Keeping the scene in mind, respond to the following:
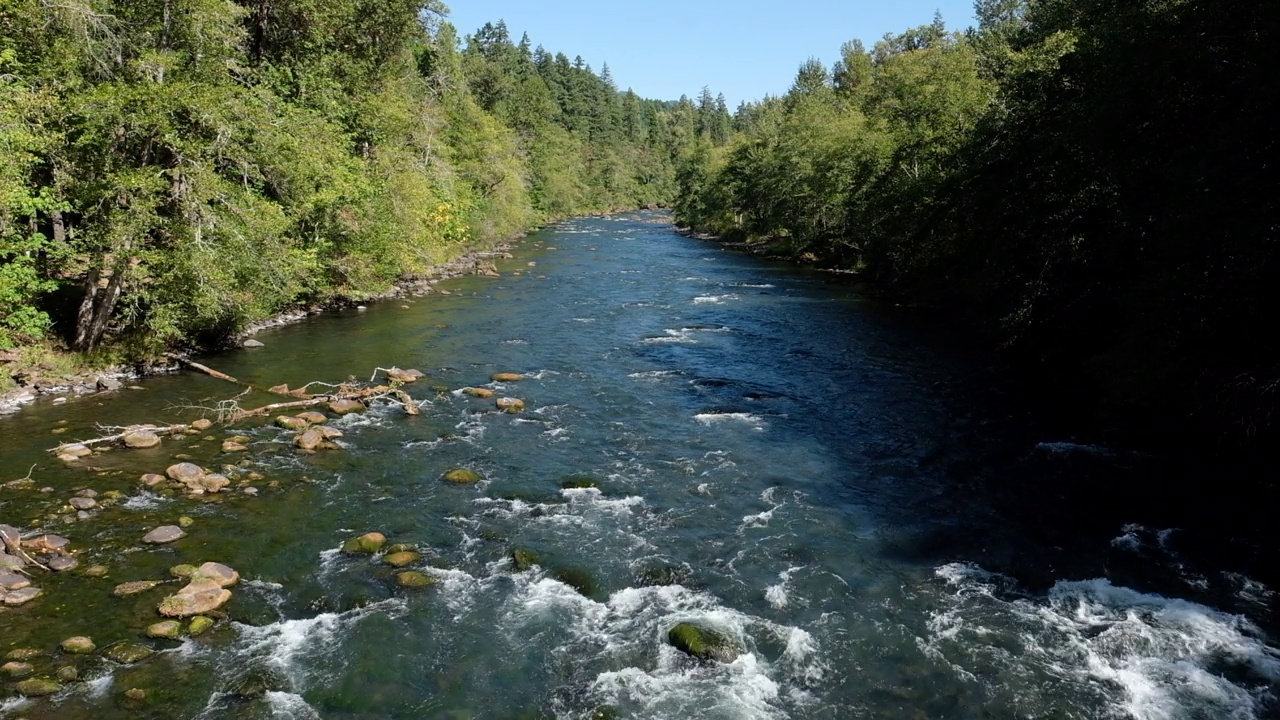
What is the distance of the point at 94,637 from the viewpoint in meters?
10.6

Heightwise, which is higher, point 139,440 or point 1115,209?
point 1115,209

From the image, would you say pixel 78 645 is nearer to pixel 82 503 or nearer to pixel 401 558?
pixel 401 558

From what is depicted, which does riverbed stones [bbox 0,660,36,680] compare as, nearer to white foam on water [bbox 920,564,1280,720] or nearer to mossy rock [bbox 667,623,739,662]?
mossy rock [bbox 667,623,739,662]

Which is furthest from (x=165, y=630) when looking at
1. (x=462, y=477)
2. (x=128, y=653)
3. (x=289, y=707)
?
(x=462, y=477)

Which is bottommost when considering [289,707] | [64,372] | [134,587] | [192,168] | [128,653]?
[289,707]

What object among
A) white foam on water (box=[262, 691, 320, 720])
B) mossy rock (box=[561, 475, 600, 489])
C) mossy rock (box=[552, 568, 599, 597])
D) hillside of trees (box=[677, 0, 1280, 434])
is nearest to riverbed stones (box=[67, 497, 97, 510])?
white foam on water (box=[262, 691, 320, 720])

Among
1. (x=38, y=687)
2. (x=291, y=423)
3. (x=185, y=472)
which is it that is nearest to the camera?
(x=38, y=687)

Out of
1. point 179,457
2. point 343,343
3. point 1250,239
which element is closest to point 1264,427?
point 1250,239

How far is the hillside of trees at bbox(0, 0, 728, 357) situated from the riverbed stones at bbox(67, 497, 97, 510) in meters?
6.82

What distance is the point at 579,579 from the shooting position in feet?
41.8

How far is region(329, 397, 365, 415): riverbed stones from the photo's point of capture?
67.5 ft

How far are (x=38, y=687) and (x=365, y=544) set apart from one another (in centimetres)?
488

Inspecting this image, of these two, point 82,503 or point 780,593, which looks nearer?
point 780,593

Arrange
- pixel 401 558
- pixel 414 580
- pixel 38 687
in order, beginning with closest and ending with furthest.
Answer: pixel 38 687 → pixel 414 580 → pixel 401 558
